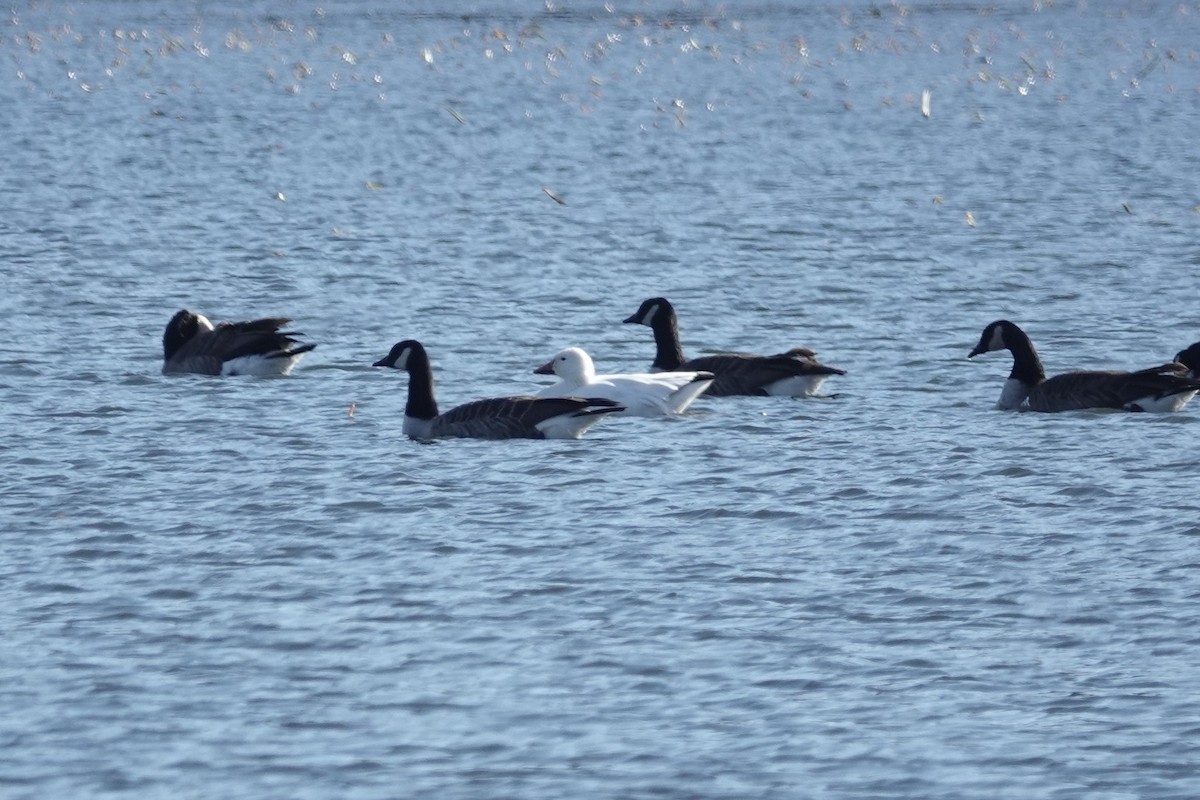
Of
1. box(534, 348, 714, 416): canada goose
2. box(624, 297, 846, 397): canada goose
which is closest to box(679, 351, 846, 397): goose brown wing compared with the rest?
box(624, 297, 846, 397): canada goose

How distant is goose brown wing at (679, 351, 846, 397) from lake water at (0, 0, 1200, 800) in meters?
0.22

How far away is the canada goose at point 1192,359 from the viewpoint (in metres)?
20.8

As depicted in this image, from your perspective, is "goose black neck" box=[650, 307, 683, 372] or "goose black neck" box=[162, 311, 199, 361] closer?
"goose black neck" box=[650, 307, 683, 372]

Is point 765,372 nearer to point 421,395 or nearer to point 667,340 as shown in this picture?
point 667,340

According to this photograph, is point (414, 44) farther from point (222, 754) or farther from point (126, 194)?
point (222, 754)

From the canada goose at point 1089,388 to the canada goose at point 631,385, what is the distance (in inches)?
117

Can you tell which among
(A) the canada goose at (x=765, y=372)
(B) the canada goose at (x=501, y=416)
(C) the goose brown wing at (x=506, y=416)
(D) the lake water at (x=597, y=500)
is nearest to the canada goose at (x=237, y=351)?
(D) the lake water at (x=597, y=500)

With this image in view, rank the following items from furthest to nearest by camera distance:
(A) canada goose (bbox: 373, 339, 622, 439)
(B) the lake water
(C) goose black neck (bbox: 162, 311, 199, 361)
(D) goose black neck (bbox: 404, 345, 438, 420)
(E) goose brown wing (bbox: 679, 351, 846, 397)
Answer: (C) goose black neck (bbox: 162, 311, 199, 361) → (E) goose brown wing (bbox: 679, 351, 846, 397) → (D) goose black neck (bbox: 404, 345, 438, 420) → (A) canada goose (bbox: 373, 339, 622, 439) → (B) the lake water

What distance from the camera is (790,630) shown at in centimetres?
1292

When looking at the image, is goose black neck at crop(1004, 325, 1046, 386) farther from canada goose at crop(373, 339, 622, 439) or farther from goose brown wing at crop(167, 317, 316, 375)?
goose brown wing at crop(167, 317, 316, 375)

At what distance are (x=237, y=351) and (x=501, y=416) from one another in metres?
4.58

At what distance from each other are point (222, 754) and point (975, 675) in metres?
4.07

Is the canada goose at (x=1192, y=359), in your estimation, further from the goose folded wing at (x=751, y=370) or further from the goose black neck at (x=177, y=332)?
the goose black neck at (x=177, y=332)

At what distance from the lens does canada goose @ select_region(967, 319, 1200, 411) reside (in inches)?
777
